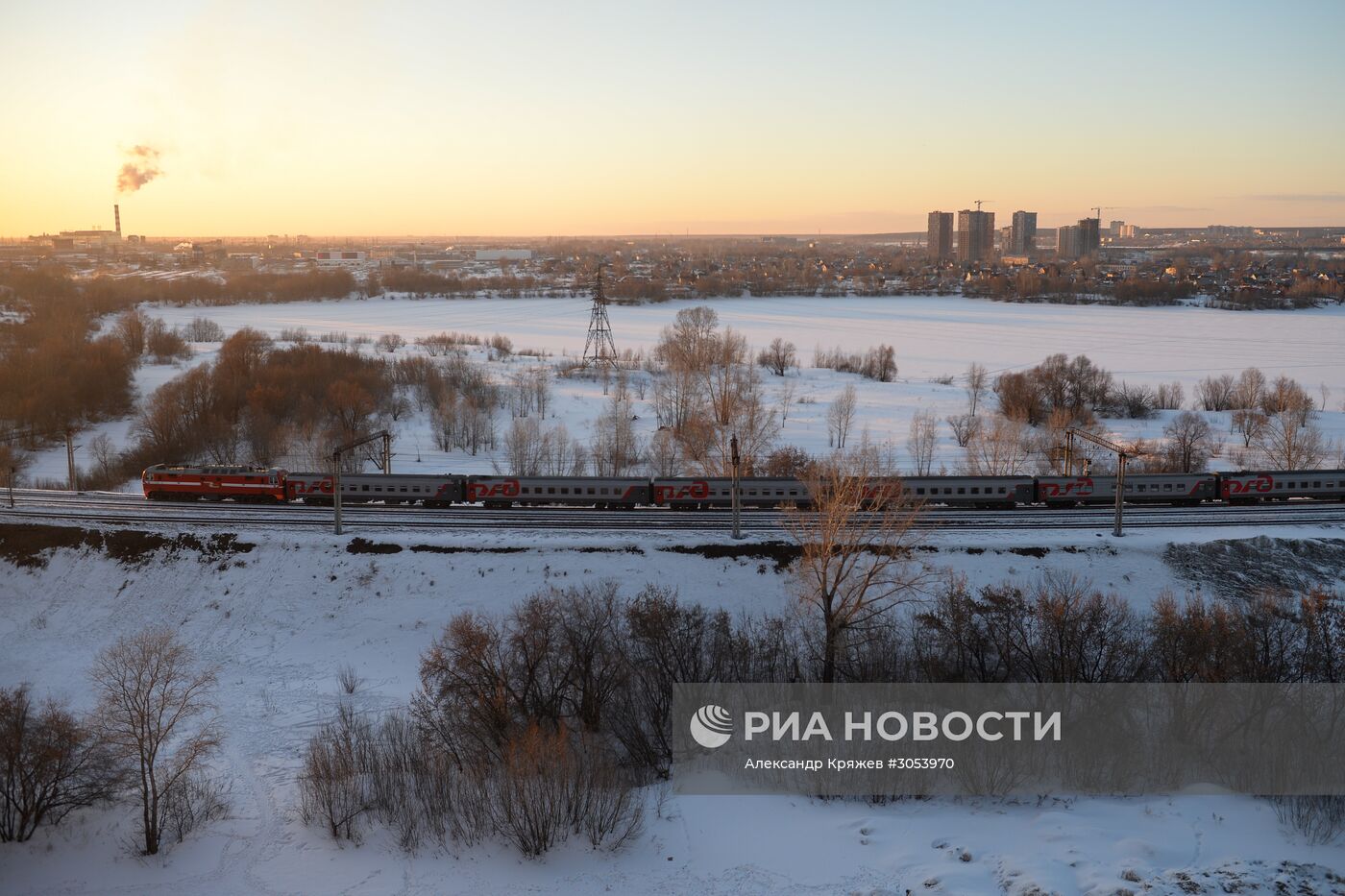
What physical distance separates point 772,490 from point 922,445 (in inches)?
628

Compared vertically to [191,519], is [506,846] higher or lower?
lower

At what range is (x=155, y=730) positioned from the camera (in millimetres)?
21875

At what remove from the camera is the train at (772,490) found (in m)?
35.3

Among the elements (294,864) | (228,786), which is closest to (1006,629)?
(294,864)

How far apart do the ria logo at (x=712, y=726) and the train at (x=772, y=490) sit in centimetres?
1373

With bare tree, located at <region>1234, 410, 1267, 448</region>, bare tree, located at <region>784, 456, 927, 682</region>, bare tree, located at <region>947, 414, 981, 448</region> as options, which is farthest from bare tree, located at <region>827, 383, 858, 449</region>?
bare tree, located at <region>1234, 410, 1267, 448</region>

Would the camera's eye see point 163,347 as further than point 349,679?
Yes

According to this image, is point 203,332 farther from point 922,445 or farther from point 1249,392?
point 1249,392

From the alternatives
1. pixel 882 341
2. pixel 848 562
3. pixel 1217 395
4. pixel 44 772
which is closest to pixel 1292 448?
pixel 1217 395

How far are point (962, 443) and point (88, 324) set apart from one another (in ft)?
248

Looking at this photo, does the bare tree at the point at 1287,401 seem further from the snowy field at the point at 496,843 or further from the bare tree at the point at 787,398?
the bare tree at the point at 787,398

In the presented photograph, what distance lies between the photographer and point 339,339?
85812mm

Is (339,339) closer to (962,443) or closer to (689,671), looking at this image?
(962,443)

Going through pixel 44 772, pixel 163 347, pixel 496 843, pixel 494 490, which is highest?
pixel 163 347
